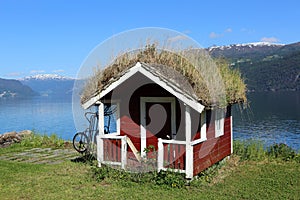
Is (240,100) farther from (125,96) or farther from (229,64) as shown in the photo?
(125,96)

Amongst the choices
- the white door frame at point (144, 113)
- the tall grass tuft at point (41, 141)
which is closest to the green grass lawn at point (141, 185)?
the white door frame at point (144, 113)

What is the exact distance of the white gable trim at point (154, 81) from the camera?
8352 millimetres

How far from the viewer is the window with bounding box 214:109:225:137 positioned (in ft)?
35.2

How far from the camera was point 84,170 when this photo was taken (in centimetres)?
1080

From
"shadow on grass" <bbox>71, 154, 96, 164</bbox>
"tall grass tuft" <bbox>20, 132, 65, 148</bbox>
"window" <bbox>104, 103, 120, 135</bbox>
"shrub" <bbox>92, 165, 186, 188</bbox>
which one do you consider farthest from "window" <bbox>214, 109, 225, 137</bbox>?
"tall grass tuft" <bbox>20, 132, 65, 148</bbox>

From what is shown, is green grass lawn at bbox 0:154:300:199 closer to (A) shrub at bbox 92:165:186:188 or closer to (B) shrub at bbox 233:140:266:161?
(A) shrub at bbox 92:165:186:188

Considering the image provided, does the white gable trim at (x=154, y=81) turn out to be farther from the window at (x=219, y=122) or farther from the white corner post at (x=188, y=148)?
the window at (x=219, y=122)

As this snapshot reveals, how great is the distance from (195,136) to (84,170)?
3893mm

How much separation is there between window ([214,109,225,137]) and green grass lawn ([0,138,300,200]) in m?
1.21

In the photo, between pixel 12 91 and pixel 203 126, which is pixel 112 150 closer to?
pixel 203 126

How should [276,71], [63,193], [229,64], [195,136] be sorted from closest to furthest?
[63,193] → [195,136] → [229,64] → [276,71]

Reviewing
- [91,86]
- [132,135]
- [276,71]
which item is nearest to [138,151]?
[132,135]

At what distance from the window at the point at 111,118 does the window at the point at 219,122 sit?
10.5 feet

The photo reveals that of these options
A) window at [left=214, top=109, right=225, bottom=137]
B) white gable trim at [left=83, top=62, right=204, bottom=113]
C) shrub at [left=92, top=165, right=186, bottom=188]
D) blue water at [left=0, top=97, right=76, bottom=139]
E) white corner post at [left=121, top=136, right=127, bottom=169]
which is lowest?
blue water at [left=0, top=97, right=76, bottom=139]
